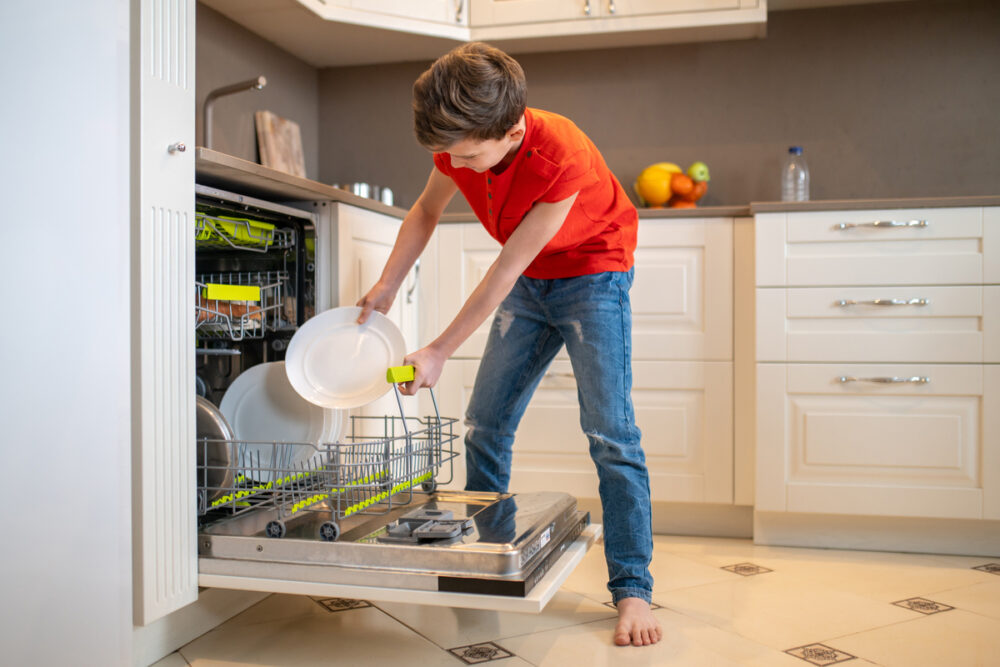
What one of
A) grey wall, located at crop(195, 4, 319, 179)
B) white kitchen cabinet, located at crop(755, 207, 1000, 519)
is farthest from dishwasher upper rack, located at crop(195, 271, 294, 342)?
white kitchen cabinet, located at crop(755, 207, 1000, 519)

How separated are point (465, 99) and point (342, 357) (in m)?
0.60

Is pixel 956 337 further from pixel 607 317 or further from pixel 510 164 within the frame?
pixel 510 164

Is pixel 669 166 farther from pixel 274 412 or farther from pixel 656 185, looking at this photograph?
pixel 274 412

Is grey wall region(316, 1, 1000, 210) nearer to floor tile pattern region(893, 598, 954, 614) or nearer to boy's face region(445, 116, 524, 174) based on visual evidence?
floor tile pattern region(893, 598, 954, 614)

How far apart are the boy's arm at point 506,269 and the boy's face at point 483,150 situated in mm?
118

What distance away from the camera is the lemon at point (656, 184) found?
108 inches

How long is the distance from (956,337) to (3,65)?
2.11 meters

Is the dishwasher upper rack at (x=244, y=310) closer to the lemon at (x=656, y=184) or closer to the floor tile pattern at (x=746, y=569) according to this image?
the floor tile pattern at (x=746, y=569)

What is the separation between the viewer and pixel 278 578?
1.38m

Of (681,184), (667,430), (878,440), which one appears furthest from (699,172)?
(878,440)

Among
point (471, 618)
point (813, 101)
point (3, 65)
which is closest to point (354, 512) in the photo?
point (471, 618)

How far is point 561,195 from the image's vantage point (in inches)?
57.2

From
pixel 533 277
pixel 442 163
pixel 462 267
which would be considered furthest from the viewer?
pixel 462 267

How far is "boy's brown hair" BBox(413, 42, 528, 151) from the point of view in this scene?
1269mm
